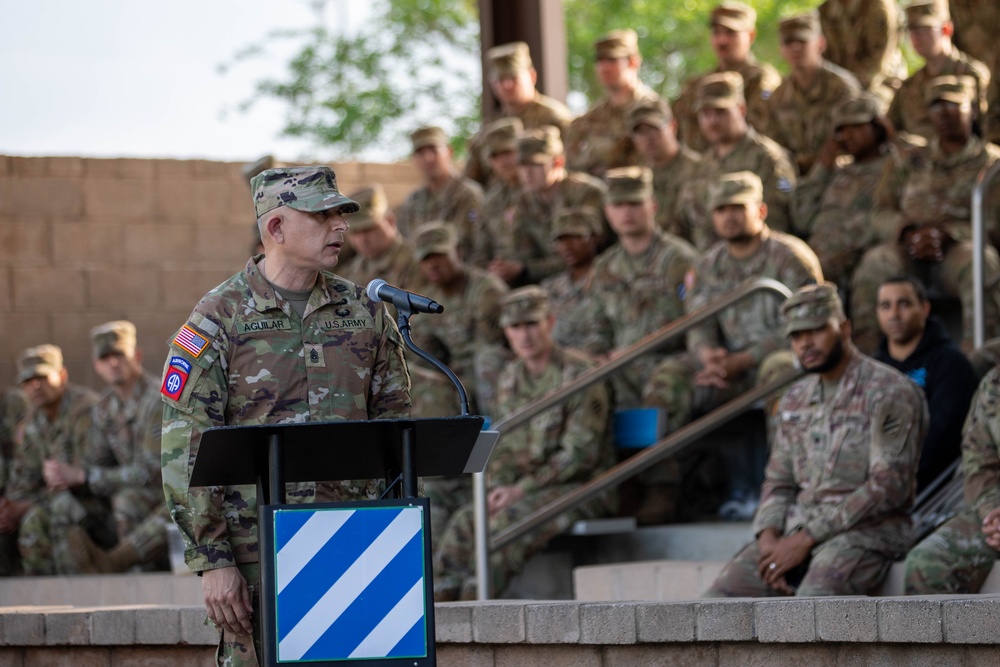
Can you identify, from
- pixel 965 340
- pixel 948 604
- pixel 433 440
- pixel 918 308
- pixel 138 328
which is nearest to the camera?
pixel 433 440

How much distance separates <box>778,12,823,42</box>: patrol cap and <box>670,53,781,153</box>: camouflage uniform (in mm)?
529

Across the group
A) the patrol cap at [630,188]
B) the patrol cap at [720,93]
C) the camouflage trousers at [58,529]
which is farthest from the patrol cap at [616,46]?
the camouflage trousers at [58,529]

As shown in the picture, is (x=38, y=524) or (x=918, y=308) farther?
(x=38, y=524)

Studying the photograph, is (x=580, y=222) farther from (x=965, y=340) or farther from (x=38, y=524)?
(x=38, y=524)

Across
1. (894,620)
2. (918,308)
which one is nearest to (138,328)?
(918,308)

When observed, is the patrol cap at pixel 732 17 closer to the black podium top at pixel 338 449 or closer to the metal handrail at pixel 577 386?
the metal handrail at pixel 577 386

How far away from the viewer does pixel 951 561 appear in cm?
601

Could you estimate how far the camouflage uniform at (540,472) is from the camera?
7957 millimetres

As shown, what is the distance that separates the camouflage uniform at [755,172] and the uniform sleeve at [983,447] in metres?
3.32

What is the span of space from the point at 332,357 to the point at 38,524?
6639 millimetres

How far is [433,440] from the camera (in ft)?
12.3

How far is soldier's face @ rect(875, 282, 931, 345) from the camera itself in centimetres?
733

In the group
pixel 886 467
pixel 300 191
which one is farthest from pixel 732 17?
pixel 300 191

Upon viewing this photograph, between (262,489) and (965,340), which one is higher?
(965,340)
